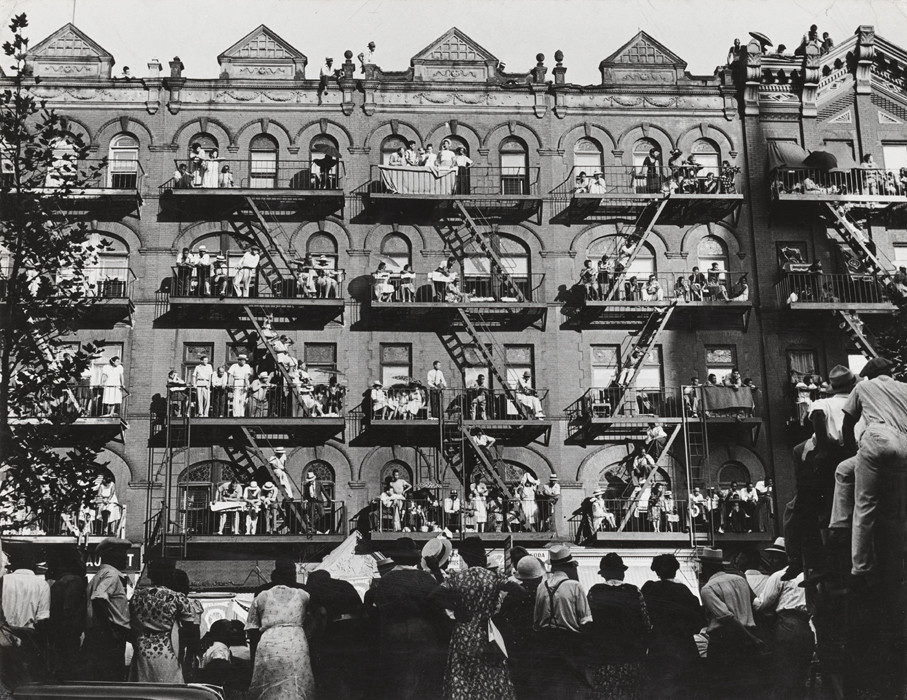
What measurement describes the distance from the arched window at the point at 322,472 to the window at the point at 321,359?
7.98 feet

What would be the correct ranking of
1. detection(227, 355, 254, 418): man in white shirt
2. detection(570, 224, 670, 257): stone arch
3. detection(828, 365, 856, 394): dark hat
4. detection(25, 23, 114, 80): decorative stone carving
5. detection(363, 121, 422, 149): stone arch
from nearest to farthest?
detection(828, 365, 856, 394): dark hat, detection(227, 355, 254, 418): man in white shirt, detection(570, 224, 670, 257): stone arch, detection(25, 23, 114, 80): decorative stone carving, detection(363, 121, 422, 149): stone arch

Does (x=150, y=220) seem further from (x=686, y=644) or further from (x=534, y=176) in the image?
(x=686, y=644)

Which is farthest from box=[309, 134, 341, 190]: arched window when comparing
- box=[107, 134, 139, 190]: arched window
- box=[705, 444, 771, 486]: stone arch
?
box=[705, 444, 771, 486]: stone arch

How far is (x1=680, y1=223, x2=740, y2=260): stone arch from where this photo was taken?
108ft

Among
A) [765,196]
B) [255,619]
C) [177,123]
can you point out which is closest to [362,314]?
[177,123]

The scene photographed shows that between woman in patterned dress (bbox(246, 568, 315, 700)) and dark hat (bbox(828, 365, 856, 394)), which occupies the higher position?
dark hat (bbox(828, 365, 856, 394))

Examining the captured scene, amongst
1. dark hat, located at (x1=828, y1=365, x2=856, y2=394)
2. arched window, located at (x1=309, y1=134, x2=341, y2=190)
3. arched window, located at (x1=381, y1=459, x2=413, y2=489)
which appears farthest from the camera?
arched window, located at (x1=309, y1=134, x2=341, y2=190)

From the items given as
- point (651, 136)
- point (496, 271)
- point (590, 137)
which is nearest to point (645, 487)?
point (496, 271)

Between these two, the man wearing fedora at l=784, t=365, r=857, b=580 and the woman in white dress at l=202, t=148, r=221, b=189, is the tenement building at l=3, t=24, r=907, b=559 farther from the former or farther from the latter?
the man wearing fedora at l=784, t=365, r=857, b=580

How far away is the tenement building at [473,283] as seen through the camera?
2992cm

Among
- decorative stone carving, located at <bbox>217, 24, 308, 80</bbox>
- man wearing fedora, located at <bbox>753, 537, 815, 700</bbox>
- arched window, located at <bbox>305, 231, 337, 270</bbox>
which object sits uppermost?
decorative stone carving, located at <bbox>217, 24, 308, 80</bbox>

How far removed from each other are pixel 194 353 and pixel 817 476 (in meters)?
24.8

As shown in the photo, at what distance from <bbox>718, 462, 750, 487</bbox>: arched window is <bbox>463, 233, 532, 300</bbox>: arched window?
767 cm

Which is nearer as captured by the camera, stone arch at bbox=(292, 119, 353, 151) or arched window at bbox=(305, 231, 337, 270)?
arched window at bbox=(305, 231, 337, 270)
